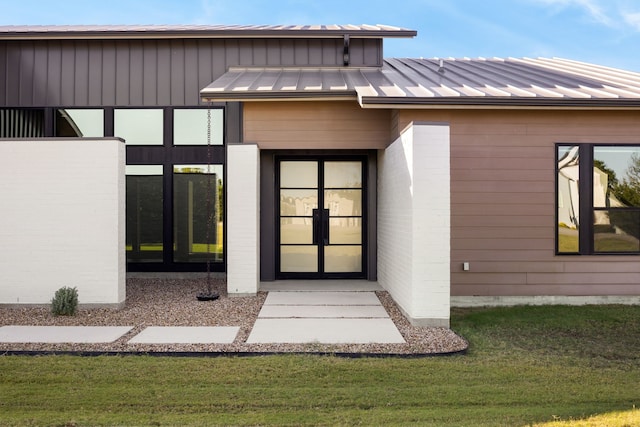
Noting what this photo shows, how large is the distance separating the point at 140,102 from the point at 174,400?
7.41 m

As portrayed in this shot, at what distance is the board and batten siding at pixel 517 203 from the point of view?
7938 mm

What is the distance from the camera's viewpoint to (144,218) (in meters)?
10.2

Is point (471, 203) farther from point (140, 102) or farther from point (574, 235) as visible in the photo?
point (140, 102)

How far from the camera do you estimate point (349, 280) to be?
383 inches

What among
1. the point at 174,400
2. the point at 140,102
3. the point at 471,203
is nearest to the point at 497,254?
the point at 471,203

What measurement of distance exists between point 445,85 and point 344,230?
10.4ft

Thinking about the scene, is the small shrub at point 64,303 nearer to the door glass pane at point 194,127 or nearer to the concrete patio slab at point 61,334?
the concrete patio slab at point 61,334

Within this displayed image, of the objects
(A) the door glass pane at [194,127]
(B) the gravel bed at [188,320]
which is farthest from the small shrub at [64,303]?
(A) the door glass pane at [194,127]

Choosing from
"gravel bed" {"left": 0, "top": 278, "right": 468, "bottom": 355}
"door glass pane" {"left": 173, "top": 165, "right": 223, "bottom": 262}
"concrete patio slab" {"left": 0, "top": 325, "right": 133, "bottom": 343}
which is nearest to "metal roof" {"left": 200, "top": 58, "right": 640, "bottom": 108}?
"door glass pane" {"left": 173, "top": 165, "right": 223, "bottom": 262}

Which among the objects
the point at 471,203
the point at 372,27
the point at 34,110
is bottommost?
the point at 471,203

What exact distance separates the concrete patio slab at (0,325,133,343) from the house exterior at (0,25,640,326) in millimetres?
1214

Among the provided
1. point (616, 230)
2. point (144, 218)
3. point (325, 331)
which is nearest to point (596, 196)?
point (616, 230)

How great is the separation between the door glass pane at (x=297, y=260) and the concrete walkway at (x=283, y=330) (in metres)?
1.89

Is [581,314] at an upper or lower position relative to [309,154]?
lower
